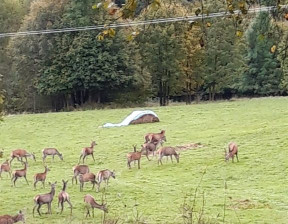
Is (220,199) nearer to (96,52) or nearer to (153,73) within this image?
(96,52)

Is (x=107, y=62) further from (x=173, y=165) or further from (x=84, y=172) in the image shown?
(x=84, y=172)

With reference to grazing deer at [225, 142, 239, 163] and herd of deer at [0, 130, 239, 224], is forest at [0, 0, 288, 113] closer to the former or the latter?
herd of deer at [0, 130, 239, 224]

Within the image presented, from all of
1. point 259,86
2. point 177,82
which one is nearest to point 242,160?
point 177,82

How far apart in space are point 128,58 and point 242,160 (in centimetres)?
2408

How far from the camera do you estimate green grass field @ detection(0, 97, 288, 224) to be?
11828 mm

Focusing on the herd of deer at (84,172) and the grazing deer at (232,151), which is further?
the grazing deer at (232,151)

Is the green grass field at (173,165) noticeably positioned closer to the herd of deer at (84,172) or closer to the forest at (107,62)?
the herd of deer at (84,172)

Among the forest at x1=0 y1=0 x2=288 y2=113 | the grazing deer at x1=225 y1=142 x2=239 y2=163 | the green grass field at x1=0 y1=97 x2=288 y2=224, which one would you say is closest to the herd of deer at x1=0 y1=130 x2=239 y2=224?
the grazing deer at x1=225 y1=142 x2=239 y2=163

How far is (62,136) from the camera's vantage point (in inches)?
1019

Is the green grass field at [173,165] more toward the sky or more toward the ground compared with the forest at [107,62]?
more toward the ground

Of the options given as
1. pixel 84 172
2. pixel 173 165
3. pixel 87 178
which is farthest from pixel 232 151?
pixel 87 178

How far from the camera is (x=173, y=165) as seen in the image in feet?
57.5

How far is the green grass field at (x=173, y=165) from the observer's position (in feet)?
38.8

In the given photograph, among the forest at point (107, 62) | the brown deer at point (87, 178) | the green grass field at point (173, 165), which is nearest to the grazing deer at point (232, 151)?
the green grass field at point (173, 165)
